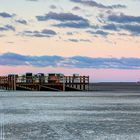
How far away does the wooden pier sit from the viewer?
255ft

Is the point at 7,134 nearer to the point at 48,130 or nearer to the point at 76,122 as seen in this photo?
the point at 48,130

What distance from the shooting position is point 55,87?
263ft

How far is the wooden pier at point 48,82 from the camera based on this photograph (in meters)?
77.6

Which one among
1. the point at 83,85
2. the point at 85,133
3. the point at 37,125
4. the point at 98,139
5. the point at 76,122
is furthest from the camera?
the point at 83,85

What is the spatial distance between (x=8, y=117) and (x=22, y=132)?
24.7 ft

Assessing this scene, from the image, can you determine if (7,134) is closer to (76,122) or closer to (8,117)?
(76,122)

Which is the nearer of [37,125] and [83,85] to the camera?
[37,125]

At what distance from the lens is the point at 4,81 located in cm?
8894

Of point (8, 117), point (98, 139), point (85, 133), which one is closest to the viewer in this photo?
point (98, 139)

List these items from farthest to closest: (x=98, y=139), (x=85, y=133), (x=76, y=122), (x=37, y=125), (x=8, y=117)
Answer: (x=8, y=117) < (x=76, y=122) < (x=37, y=125) < (x=85, y=133) < (x=98, y=139)

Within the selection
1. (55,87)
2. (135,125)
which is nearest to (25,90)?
(55,87)

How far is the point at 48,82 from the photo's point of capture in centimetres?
7969

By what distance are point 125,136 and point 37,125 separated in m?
5.26

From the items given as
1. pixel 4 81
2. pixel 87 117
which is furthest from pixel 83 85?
pixel 87 117
